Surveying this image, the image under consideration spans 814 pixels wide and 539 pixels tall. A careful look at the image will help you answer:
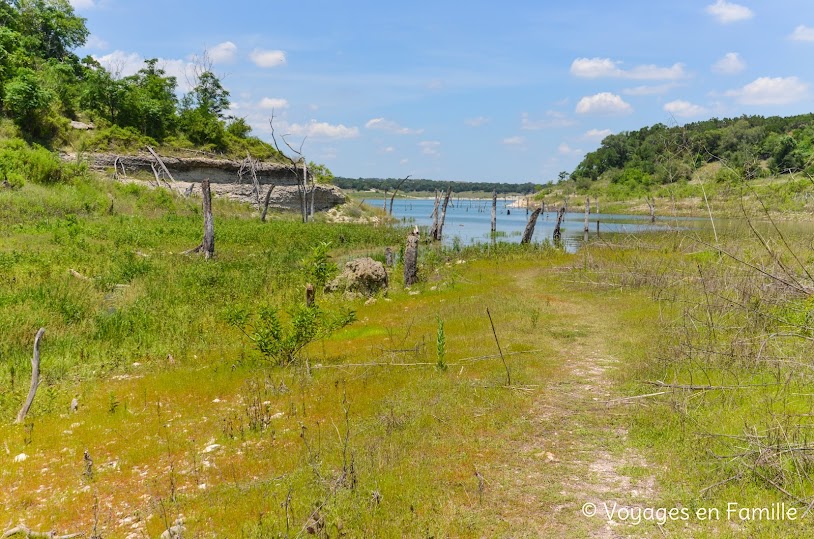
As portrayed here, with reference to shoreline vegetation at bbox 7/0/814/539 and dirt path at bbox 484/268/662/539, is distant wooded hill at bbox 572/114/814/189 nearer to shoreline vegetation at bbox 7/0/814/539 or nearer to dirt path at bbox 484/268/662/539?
shoreline vegetation at bbox 7/0/814/539

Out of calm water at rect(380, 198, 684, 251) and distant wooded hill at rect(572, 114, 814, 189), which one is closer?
distant wooded hill at rect(572, 114, 814, 189)

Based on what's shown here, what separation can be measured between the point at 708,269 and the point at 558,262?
10678 millimetres

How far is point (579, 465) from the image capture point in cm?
608

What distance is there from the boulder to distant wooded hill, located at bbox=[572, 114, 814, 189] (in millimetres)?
8685

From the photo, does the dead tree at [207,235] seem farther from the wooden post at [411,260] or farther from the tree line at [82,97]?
the tree line at [82,97]

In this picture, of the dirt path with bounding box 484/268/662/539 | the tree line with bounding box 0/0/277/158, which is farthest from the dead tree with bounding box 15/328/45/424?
the tree line with bounding box 0/0/277/158

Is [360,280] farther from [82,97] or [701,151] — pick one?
[82,97]

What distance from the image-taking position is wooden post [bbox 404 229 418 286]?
739 inches

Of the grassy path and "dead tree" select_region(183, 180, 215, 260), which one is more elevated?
"dead tree" select_region(183, 180, 215, 260)

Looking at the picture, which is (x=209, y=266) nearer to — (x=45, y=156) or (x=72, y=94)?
(x=45, y=156)

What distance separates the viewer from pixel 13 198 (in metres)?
23.4

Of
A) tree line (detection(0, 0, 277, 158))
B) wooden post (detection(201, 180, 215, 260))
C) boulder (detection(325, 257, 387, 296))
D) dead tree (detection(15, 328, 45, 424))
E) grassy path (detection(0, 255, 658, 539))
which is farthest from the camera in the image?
tree line (detection(0, 0, 277, 158))

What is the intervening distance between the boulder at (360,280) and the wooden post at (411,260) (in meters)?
1.82

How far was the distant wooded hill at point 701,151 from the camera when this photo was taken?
645cm
